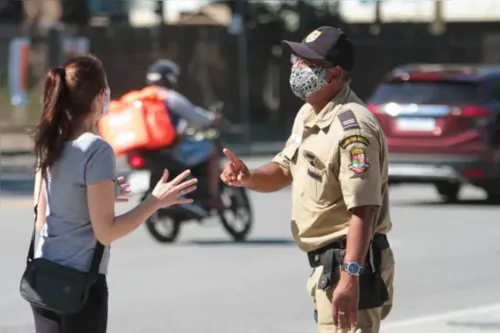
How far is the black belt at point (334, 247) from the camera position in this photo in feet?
17.3

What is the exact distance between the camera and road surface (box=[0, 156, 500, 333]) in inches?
368

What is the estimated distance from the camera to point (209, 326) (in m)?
9.20

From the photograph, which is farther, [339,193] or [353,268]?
[339,193]

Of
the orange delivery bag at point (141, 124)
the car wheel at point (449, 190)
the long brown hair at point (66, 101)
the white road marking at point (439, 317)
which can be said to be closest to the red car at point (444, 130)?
the car wheel at point (449, 190)

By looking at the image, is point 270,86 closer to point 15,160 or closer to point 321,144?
point 15,160

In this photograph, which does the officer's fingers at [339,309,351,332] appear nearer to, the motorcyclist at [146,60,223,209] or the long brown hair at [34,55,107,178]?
the long brown hair at [34,55,107,178]

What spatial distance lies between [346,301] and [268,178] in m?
0.81

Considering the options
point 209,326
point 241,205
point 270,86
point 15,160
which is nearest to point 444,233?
point 241,205

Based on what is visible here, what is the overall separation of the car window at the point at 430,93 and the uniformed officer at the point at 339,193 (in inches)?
476

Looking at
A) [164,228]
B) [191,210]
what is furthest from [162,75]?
[164,228]

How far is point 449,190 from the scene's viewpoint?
18.3 metres

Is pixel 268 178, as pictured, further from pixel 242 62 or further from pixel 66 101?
pixel 242 62

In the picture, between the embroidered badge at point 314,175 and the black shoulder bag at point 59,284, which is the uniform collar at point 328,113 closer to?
the embroidered badge at point 314,175

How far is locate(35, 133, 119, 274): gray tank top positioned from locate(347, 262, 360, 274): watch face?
2.95 ft
